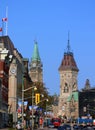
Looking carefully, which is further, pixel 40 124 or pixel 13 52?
pixel 13 52

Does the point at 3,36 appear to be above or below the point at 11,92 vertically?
above

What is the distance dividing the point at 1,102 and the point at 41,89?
Answer: 2401cm

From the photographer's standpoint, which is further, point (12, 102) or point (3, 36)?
point (3, 36)

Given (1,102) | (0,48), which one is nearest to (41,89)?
(0,48)

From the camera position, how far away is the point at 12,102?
4857 inches

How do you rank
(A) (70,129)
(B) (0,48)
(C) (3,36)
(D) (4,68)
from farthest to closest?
(C) (3,36) < (B) (0,48) < (D) (4,68) < (A) (70,129)

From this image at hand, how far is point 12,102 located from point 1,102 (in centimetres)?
2290

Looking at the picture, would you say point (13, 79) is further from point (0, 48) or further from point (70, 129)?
point (70, 129)

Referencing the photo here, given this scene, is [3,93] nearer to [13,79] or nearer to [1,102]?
[1,102]

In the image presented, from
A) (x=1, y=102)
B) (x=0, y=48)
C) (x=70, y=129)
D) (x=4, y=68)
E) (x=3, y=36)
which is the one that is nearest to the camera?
(x=70, y=129)

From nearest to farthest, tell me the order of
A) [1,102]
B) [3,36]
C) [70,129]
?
[70,129] < [1,102] < [3,36]

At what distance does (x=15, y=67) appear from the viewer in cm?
12406

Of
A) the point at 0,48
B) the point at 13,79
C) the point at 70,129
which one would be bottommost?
the point at 70,129

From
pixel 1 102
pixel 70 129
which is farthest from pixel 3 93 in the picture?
pixel 70 129
